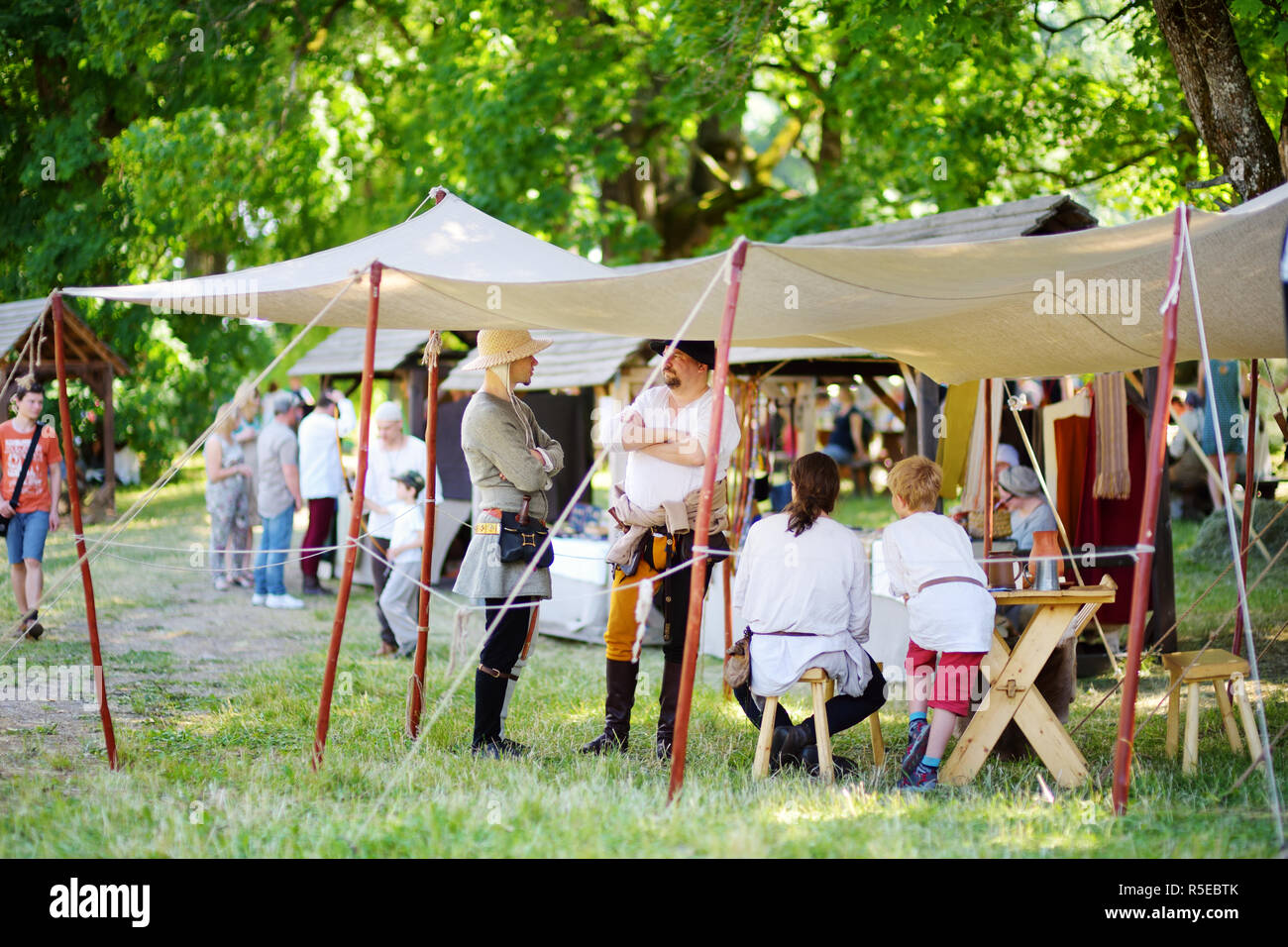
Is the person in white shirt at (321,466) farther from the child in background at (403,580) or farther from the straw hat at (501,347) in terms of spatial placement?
the straw hat at (501,347)

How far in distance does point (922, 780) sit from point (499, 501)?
209 cm

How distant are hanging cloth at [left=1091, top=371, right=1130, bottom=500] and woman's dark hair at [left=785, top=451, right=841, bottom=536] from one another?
3273 mm

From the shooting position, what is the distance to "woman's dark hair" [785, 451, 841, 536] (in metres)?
4.94

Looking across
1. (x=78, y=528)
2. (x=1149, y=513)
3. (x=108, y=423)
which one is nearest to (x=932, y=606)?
(x=1149, y=513)

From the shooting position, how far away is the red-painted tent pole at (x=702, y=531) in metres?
4.19

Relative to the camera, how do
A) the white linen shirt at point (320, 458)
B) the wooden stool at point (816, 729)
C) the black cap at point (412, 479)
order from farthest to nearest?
the white linen shirt at point (320, 458) → the black cap at point (412, 479) → the wooden stool at point (816, 729)

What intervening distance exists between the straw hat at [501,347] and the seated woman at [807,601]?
133 cm

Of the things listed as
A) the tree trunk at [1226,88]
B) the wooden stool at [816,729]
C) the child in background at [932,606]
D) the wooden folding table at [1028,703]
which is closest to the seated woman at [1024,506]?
the tree trunk at [1226,88]

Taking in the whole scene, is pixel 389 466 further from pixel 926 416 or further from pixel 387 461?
pixel 926 416

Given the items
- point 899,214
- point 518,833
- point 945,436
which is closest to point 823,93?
point 899,214

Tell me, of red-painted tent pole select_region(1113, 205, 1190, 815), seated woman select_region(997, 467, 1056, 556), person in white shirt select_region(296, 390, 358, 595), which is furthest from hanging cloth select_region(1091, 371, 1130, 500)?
person in white shirt select_region(296, 390, 358, 595)

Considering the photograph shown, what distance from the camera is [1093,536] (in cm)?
770

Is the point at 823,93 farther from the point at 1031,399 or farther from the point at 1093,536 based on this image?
the point at 1093,536

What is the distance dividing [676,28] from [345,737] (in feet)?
22.7
